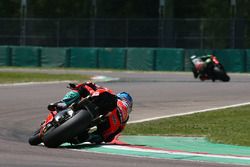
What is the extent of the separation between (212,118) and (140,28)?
107ft

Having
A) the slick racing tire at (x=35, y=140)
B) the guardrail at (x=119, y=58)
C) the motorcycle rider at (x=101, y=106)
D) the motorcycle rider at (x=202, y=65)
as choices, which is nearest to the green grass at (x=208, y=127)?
the motorcycle rider at (x=101, y=106)

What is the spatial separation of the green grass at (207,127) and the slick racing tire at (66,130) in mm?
2545

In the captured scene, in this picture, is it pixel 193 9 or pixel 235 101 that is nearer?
pixel 235 101

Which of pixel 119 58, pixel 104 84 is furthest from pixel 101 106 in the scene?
pixel 119 58

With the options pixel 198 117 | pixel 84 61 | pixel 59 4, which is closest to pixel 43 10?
pixel 59 4

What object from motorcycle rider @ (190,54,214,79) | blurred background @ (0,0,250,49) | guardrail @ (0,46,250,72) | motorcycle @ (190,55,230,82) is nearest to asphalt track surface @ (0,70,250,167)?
motorcycle @ (190,55,230,82)

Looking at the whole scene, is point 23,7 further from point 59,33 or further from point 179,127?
point 179,127

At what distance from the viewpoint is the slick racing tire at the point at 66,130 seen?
11.8 meters

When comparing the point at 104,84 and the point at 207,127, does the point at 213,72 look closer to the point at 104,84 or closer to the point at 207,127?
the point at 104,84

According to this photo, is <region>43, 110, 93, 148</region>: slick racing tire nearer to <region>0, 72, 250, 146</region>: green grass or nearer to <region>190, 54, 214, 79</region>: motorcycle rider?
<region>0, 72, 250, 146</region>: green grass

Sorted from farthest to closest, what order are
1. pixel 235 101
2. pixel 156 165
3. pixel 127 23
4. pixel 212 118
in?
pixel 127 23 → pixel 235 101 → pixel 212 118 → pixel 156 165

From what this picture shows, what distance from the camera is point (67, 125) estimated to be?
11.8 m

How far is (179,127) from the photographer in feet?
Result: 52.3

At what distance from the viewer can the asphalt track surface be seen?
10383 millimetres
